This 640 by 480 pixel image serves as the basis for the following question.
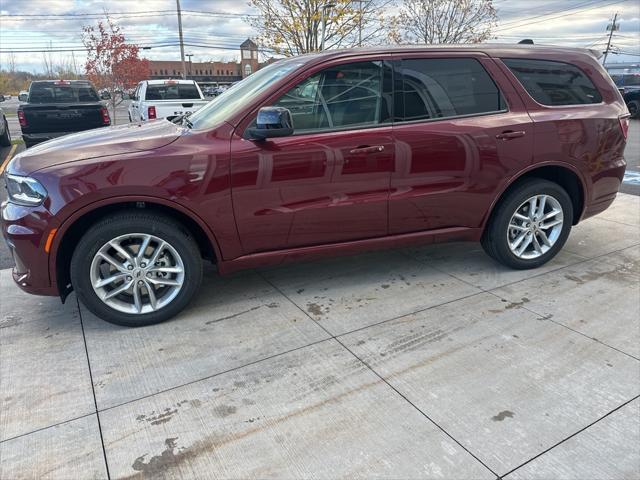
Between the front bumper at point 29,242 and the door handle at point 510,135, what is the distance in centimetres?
331

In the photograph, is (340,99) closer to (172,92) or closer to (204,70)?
(172,92)

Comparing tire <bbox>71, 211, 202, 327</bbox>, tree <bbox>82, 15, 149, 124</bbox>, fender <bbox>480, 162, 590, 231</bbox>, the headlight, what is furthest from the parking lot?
tree <bbox>82, 15, 149, 124</bbox>

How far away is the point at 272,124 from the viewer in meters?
3.12

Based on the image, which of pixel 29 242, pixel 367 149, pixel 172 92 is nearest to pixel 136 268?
pixel 29 242

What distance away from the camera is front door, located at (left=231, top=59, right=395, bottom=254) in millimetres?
3289

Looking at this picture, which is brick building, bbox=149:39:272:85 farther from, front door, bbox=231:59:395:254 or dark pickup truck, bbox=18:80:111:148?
front door, bbox=231:59:395:254

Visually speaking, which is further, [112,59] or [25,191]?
[112,59]

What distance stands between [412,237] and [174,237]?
185 cm

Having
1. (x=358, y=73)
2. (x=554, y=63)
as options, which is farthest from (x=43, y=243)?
(x=554, y=63)

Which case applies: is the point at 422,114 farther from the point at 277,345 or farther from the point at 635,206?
the point at 635,206

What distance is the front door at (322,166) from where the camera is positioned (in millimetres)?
3289

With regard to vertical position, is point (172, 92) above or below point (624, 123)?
above

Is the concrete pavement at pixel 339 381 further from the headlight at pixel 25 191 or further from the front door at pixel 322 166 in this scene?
the headlight at pixel 25 191

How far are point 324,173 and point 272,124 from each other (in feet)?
1.73
